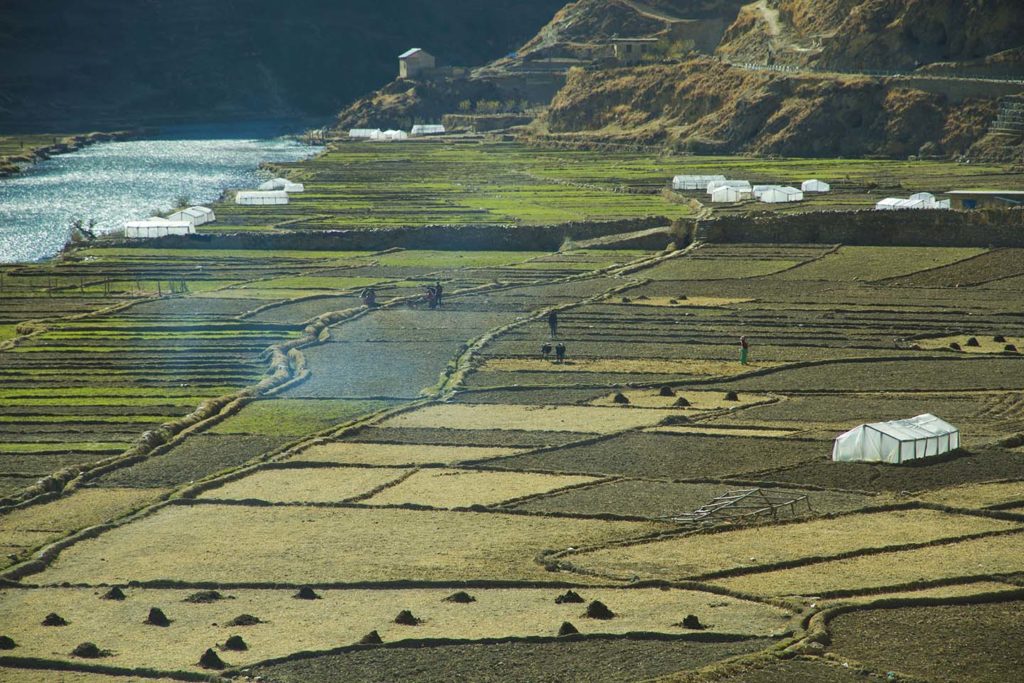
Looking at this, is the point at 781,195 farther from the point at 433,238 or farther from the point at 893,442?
the point at 893,442

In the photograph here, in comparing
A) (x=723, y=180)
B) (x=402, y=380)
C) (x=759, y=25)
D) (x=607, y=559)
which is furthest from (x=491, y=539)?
(x=759, y=25)

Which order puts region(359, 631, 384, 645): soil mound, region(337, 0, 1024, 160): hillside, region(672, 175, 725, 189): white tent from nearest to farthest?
region(359, 631, 384, 645): soil mound, region(672, 175, 725, 189): white tent, region(337, 0, 1024, 160): hillside

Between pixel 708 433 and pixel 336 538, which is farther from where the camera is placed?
pixel 708 433

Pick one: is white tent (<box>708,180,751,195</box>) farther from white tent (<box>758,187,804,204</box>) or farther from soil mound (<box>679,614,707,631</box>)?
soil mound (<box>679,614,707,631</box>)

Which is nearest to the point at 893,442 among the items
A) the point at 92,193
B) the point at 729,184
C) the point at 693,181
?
the point at 729,184

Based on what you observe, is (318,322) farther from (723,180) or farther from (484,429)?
(723,180)

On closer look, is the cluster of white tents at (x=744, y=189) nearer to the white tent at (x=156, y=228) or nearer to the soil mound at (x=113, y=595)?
the white tent at (x=156, y=228)

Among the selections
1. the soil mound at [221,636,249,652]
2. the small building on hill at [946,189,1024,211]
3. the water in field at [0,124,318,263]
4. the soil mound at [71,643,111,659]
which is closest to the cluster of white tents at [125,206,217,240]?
the water in field at [0,124,318,263]
